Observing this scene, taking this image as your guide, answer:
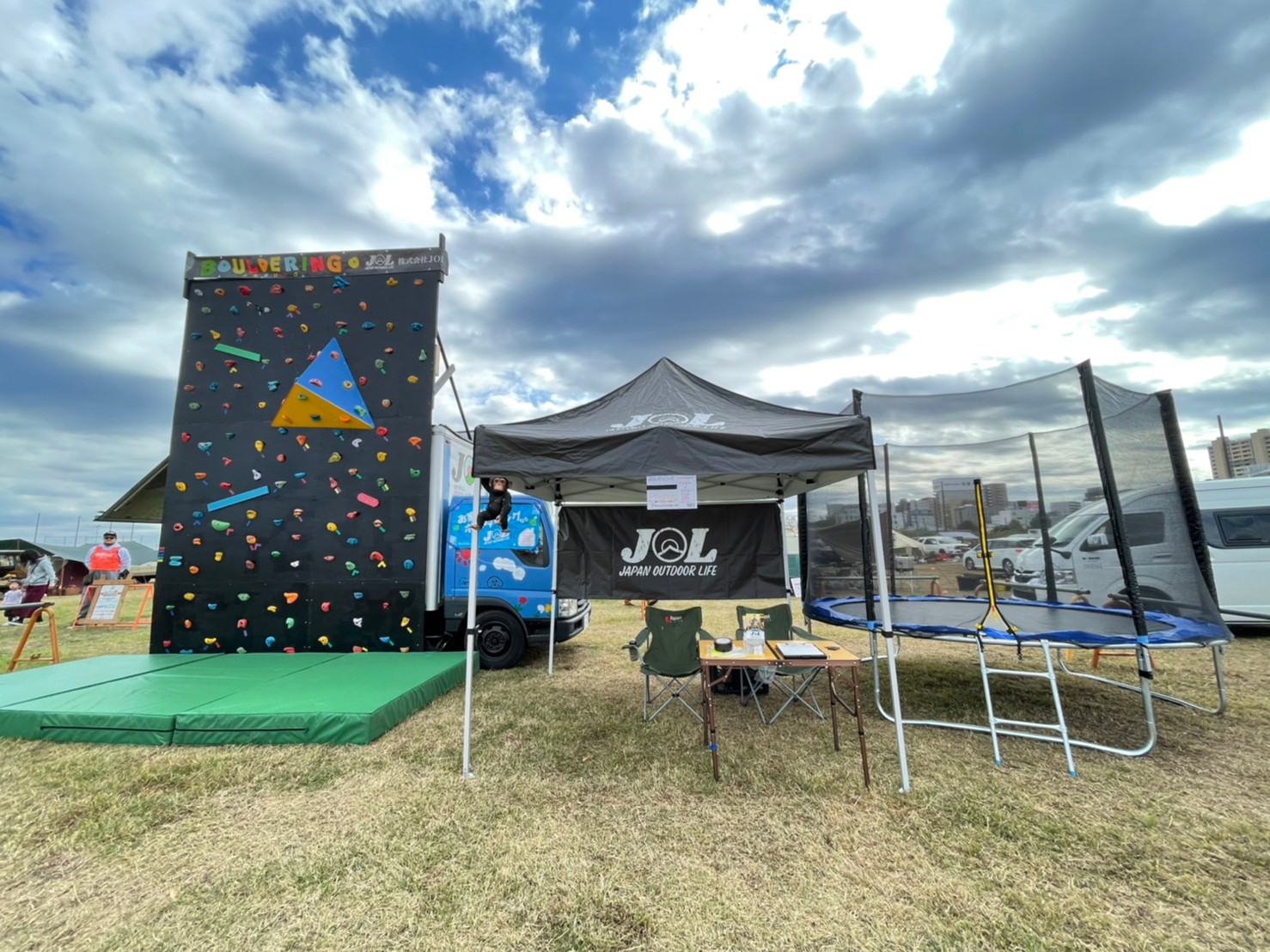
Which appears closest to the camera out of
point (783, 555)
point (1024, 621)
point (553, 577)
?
point (1024, 621)

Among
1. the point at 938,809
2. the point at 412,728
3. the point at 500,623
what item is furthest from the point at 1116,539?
the point at 500,623

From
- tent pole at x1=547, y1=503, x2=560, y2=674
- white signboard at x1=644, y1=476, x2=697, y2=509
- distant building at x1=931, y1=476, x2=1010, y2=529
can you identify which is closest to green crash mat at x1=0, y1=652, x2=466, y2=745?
tent pole at x1=547, y1=503, x2=560, y2=674

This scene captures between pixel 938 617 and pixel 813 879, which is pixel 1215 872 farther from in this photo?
pixel 938 617

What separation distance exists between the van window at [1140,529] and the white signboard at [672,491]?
3000 millimetres

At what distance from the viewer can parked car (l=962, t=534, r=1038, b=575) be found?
14.5 ft

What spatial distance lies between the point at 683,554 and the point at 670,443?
165 cm

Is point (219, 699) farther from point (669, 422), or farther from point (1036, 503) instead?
point (1036, 503)

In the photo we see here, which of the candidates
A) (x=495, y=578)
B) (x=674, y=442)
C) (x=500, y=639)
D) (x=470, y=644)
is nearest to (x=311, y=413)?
(x=495, y=578)

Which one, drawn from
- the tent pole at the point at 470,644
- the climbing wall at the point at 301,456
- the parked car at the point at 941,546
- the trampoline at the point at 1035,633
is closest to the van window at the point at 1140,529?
the trampoline at the point at 1035,633

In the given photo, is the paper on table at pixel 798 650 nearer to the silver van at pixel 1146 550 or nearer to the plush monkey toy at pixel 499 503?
the plush monkey toy at pixel 499 503

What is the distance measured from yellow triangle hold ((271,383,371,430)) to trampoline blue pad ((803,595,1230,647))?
18.7 ft

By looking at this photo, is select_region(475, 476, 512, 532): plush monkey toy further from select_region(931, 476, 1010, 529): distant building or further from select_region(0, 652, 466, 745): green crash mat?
select_region(931, 476, 1010, 529): distant building

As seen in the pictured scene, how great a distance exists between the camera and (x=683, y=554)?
459 centimetres

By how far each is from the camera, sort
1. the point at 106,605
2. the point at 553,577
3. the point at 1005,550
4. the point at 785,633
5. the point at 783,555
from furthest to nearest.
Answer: the point at 106,605
the point at 553,577
the point at 783,555
the point at 785,633
the point at 1005,550
